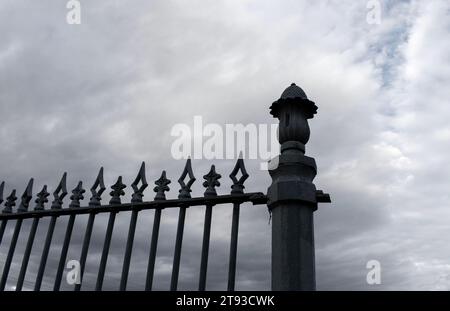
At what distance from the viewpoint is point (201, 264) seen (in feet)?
11.2

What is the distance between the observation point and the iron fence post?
310 centimetres

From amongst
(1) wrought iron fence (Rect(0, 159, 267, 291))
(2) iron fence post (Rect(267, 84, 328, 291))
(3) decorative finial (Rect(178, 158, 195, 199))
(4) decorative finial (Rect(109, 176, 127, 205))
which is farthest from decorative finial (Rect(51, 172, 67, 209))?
(2) iron fence post (Rect(267, 84, 328, 291))

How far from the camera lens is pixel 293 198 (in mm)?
3262

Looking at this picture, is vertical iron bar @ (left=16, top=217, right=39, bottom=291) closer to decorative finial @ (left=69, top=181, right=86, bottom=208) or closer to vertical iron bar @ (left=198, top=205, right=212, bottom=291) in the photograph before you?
decorative finial @ (left=69, top=181, right=86, bottom=208)

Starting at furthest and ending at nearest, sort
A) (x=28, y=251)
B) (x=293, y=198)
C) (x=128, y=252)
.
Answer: (x=28, y=251) < (x=128, y=252) < (x=293, y=198)

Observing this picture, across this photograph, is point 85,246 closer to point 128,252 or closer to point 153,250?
point 128,252

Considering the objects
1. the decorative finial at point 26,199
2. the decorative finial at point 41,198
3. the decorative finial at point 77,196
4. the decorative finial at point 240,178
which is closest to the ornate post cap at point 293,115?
the decorative finial at point 240,178

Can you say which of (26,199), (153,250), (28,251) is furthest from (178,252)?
(26,199)

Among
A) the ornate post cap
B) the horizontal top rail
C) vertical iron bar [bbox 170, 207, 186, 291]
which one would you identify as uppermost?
the ornate post cap

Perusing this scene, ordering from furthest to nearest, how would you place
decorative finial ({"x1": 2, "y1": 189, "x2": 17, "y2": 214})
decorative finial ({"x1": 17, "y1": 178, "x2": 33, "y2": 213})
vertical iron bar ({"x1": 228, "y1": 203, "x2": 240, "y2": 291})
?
decorative finial ({"x1": 2, "y1": 189, "x2": 17, "y2": 214}), decorative finial ({"x1": 17, "y1": 178, "x2": 33, "y2": 213}), vertical iron bar ({"x1": 228, "y1": 203, "x2": 240, "y2": 291})

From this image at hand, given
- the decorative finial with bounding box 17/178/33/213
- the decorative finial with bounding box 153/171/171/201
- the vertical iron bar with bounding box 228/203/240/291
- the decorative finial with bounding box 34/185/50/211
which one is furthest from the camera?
the decorative finial with bounding box 17/178/33/213

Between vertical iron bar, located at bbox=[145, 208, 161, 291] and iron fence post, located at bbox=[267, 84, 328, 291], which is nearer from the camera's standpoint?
iron fence post, located at bbox=[267, 84, 328, 291]

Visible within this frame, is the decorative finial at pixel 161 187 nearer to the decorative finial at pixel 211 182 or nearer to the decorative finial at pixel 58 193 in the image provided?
the decorative finial at pixel 211 182

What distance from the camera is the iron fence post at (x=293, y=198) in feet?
10.2
